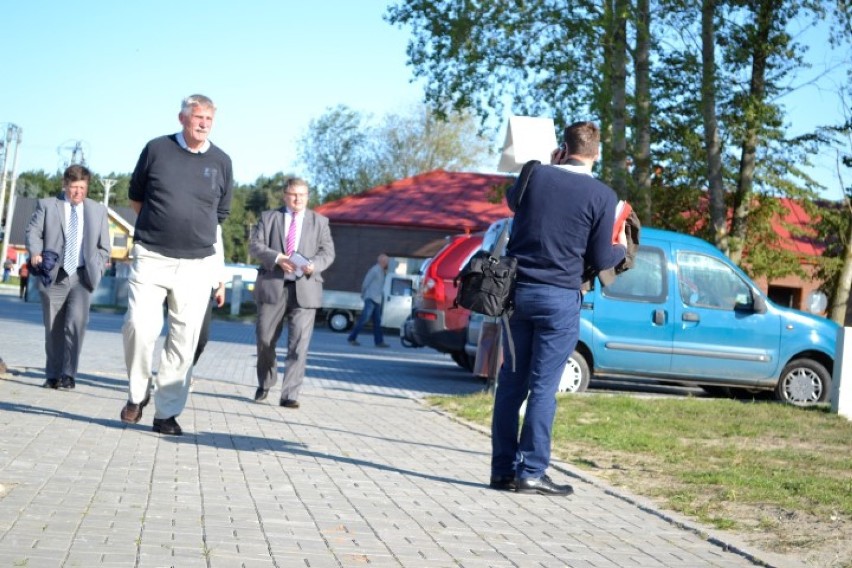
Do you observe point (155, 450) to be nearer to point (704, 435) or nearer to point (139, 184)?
point (139, 184)

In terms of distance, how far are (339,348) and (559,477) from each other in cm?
1746

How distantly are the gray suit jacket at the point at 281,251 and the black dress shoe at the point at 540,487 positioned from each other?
16.3 ft

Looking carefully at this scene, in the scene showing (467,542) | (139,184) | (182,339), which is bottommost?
(467,542)

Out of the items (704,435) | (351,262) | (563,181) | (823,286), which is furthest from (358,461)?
(351,262)

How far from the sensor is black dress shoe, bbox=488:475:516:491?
7883 millimetres

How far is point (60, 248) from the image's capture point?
11.9 metres

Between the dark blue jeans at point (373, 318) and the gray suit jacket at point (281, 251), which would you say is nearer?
the gray suit jacket at point (281, 251)

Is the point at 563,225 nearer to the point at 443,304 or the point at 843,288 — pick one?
the point at 443,304

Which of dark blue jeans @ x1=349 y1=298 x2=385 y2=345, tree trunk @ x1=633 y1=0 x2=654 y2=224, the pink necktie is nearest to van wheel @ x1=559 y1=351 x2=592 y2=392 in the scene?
the pink necktie

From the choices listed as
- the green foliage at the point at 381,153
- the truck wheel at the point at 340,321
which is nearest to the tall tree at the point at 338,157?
the green foliage at the point at 381,153

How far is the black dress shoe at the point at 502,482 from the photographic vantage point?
7.88 meters

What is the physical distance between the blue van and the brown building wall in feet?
112

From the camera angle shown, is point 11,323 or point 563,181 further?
point 11,323

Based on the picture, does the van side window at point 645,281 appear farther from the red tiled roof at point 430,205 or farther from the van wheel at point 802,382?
the red tiled roof at point 430,205
